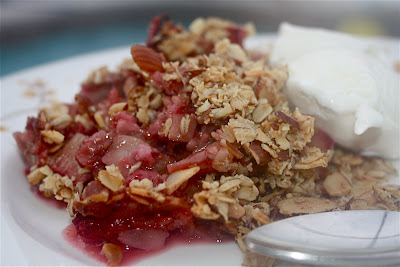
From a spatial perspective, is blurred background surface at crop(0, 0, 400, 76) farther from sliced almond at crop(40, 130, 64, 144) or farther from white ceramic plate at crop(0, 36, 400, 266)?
sliced almond at crop(40, 130, 64, 144)

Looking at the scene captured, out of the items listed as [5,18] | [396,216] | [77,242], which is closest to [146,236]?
[77,242]

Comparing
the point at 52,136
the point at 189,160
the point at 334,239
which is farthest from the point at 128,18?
the point at 334,239

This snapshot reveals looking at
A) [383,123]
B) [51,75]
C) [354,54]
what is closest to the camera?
[383,123]

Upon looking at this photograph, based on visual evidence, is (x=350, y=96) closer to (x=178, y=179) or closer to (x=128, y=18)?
(x=178, y=179)

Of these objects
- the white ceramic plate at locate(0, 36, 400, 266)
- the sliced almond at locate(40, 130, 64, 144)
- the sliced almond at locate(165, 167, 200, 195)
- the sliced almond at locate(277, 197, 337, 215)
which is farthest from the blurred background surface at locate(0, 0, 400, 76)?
the sliced almond at locate(277, 197, 337, 215)

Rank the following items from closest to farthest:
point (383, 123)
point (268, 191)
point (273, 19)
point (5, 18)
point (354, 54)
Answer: point (268, 191) → point (383, 123) → point (354, 54) → point (5, 18) → point (273, 19)

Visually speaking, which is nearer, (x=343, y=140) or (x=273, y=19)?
(x=343, y=140)

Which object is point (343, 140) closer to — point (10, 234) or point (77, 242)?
point (77, 242)
